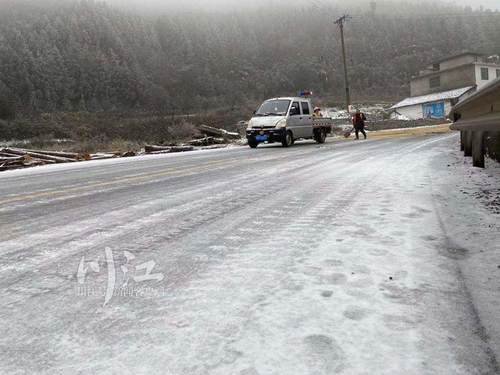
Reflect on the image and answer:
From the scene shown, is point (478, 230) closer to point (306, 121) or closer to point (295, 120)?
point (295, 120)

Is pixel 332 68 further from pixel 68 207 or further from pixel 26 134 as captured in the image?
pixel 68 207

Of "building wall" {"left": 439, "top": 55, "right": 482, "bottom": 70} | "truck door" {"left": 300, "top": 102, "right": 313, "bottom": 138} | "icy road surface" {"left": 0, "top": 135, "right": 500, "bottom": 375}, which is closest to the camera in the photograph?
"icy road surface" {"left": 0, "top": 135, "right": 500, "bottom": 375}

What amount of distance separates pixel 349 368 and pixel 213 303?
0.72 meters

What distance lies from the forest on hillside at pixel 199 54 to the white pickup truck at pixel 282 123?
56.0 meters

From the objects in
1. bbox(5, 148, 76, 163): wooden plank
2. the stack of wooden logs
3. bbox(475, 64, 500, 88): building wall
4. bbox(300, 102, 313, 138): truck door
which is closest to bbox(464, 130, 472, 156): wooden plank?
bbox(300, 102, 313, 138): truck door

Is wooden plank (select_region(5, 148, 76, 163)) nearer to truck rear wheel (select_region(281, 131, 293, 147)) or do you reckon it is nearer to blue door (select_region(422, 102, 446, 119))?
truck rear wheel (select_region(281, 131, 293, 147))

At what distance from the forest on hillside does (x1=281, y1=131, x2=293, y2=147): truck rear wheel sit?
57.0 meters

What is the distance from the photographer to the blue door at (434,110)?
2059 inches

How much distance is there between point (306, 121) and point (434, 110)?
4114cm

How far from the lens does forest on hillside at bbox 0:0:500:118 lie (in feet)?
271

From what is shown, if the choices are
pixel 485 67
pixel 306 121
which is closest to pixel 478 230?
pixel 306 121

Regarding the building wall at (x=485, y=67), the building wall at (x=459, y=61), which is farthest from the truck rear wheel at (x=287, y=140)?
the building wall at (x=485, y=67)

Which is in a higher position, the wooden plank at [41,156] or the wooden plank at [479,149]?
the wooden plank at [41,156]

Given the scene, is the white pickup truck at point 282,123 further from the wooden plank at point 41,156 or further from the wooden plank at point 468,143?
the wooden plank at point 468,143
